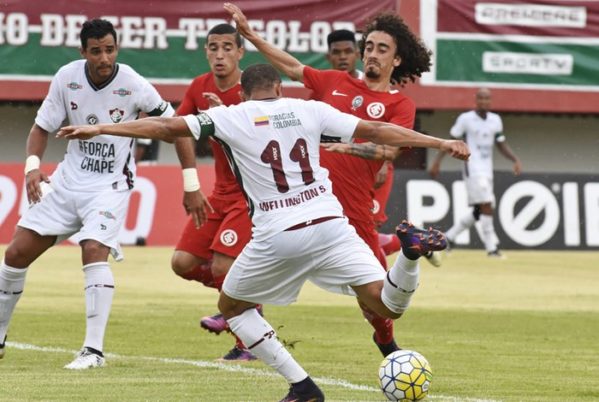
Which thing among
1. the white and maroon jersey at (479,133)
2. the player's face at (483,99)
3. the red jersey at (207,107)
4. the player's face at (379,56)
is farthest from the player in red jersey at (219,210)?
the player's face at (483,99)

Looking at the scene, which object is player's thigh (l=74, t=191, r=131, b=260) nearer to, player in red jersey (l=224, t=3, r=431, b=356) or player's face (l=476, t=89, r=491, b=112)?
player in red jersey (l=224, t=3, r=431, b=356)

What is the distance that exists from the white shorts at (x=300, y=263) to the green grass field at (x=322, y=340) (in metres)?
0.75

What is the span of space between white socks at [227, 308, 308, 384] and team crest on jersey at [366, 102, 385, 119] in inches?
86.0

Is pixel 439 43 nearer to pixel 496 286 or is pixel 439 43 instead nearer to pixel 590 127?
pixel 590 127

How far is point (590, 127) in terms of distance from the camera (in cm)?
3123

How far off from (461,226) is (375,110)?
13599 millimetres

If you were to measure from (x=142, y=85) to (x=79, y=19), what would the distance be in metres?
16.5

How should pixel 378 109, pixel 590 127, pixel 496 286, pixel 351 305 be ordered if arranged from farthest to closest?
1. pixel 590 127
2. pixel 496 286
3. pixel 351 305
4. pixel 378 109

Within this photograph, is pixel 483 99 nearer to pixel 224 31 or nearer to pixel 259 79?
pixel 224 31

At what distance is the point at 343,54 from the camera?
1248 centimetres

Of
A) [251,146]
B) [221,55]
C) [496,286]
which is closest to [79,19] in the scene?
[496,286]

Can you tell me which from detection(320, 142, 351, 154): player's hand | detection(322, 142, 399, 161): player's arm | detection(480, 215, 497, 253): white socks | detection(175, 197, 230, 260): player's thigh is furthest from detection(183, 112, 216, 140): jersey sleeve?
detection(480, 215, 497, 253): white socks

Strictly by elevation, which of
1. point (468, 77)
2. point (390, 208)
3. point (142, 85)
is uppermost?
point (142, 85)

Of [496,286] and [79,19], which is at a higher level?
[79,19]
